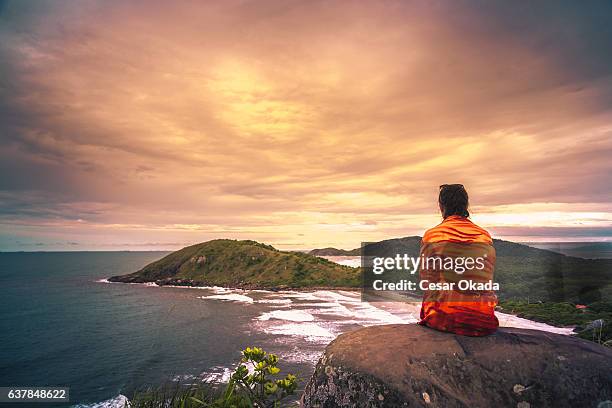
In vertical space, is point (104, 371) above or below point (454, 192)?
below

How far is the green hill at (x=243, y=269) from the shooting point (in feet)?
306

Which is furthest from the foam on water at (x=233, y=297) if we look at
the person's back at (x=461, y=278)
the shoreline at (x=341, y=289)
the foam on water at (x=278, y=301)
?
the person's back at (x=461, y=278)

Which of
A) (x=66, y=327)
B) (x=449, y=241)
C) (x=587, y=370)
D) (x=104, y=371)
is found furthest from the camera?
(x=66, y=327)

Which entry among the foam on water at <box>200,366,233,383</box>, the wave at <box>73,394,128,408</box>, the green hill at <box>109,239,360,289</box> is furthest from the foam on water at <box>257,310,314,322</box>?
the green hill at <box>109,239,360,289</box>

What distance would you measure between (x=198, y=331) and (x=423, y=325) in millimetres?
45793

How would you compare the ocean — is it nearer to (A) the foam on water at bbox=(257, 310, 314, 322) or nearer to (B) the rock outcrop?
(A) the foam on water at bbox=(257, 310, 314, 322)

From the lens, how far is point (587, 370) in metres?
5.25

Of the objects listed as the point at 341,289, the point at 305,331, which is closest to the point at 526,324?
the point at 305,331

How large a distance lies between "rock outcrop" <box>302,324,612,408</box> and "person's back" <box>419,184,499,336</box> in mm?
229

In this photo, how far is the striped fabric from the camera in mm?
5812

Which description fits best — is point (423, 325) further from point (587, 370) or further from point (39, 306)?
point (39, 306)

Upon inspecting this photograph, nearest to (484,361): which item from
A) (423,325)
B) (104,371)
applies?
(423,325)

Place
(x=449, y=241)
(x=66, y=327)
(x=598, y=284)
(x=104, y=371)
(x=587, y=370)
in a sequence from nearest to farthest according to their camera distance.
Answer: (x=587, y=370)
(x=449, y=241)
(x=104, y=371)
(x=66, y=327)
(x=598, y=284)

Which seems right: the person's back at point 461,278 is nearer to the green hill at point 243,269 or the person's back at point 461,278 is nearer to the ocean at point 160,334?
the ocean at point 160,334
